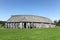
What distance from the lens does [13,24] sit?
51188mm

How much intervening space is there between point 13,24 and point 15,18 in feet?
10.5

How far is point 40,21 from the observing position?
53062 mm

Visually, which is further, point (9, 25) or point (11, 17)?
point (11, 17)

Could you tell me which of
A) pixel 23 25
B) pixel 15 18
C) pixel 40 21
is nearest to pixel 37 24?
pixel 40 21

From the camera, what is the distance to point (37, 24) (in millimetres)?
51625

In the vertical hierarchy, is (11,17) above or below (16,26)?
above

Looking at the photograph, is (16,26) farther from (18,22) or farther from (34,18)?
(34,18)

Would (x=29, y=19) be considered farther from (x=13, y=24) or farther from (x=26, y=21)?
(x=13, y=24)

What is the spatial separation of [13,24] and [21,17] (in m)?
4.28

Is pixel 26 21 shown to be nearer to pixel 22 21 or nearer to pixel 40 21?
pixel 22 21

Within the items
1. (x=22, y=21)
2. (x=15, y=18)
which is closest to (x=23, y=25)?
(x=22, y=21)

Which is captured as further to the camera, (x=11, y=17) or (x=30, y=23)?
(x=11, y=17)

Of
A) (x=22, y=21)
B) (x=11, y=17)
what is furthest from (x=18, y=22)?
(x=11, y=17)

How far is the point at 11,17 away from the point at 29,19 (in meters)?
8.60
